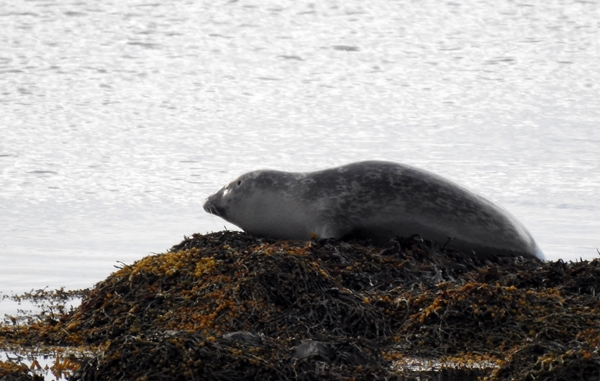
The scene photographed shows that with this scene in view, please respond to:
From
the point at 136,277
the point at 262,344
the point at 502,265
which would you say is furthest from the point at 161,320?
the point at 502,265

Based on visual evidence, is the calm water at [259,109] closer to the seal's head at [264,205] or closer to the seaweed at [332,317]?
the seal's head at [264,205]

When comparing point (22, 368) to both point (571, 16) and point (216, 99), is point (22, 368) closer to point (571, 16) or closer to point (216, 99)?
point (216, 99)

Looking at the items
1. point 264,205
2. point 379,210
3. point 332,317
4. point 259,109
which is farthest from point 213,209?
point 259,109

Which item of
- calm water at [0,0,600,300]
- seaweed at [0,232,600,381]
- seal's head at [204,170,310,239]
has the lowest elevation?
calm water at [0,0,600,300]

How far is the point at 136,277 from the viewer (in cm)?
900

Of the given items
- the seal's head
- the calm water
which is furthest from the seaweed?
the calm water

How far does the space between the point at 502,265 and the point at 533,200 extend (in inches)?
197

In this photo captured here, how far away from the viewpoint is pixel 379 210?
34.3 feet

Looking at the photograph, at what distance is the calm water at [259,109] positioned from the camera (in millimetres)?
14031

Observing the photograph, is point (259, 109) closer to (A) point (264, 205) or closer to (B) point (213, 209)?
(B) point (213, 209)

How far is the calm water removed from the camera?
14.0m

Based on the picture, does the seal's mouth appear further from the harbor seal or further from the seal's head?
the harbor seal

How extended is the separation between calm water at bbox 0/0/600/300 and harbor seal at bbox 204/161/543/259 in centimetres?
136

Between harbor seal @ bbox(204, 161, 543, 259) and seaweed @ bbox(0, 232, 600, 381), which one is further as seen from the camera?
harbor seal @ bbox(204, 161, 543, 259)
